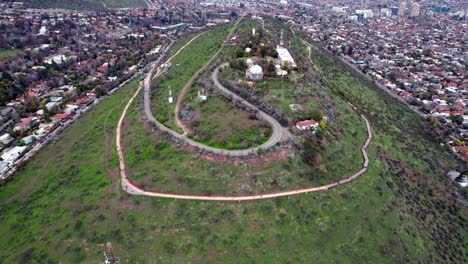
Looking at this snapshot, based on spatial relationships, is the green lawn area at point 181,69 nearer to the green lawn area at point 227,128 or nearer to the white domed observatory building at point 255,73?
the green lawn area at point 227,128

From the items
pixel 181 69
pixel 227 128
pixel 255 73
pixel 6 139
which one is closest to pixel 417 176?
pixel 227 128

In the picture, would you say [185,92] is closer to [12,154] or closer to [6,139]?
[12,154]

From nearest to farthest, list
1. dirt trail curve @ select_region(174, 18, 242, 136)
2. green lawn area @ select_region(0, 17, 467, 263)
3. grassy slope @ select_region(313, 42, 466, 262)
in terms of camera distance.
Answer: green lawn area @ select_region(0, 17, 467, 263), grassy slope @ select_region(313, 42, 466, 262), dirt trail curve @ select_region(174, 18, 242, 136)

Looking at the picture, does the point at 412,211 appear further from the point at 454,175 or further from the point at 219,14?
the point at 219,14

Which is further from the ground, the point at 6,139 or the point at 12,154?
the point at 6,139

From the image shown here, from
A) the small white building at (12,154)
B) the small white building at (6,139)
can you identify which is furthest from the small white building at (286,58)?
the small white building at (6,139)

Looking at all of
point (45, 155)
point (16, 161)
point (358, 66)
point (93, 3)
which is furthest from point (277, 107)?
point (93, 3)

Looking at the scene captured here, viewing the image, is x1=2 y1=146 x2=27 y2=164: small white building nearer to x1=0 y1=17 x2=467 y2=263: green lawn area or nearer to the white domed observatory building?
x1=0 y1=17 x2=467 y2=263: green lawn area

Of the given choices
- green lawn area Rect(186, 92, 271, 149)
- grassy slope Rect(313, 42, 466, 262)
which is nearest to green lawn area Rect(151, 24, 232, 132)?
green lawn area Rect(186, 92, 271, 149)
